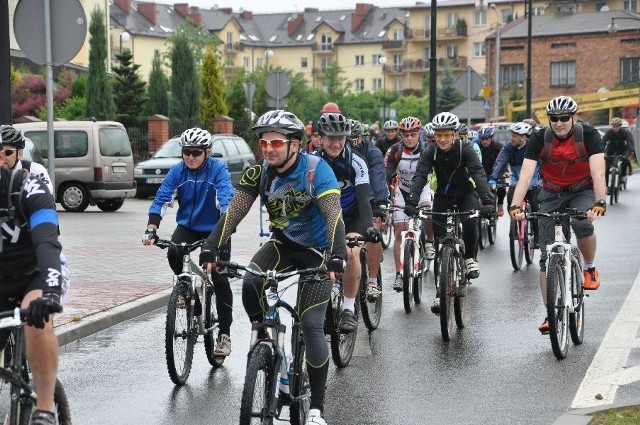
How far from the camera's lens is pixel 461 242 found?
1066 cm

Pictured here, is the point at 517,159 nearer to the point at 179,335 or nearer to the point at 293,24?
the point at 179,335

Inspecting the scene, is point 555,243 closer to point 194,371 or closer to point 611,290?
point 194,371

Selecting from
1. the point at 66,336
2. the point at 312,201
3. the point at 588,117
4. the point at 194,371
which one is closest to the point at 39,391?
the point at 312,201

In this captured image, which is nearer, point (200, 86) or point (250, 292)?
point (250, 292)

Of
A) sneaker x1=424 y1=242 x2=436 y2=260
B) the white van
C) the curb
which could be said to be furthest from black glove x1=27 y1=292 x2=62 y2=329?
the white van

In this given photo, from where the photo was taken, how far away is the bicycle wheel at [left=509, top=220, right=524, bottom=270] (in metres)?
15.3

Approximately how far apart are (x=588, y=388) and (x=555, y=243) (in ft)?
5.42

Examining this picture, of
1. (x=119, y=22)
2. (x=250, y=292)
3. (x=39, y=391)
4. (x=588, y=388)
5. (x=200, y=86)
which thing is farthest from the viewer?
(x=119, y=22)

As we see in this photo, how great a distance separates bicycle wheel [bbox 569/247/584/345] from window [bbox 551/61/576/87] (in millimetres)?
81762

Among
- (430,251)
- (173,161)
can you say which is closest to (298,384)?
(430,251)

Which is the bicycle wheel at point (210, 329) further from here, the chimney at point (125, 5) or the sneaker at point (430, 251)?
the chimney at point (125, 5)

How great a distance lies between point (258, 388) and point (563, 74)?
283 feet

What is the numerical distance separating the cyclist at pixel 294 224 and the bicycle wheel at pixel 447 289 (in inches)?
122

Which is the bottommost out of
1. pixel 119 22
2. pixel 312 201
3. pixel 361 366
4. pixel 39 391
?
pixel 361 366
